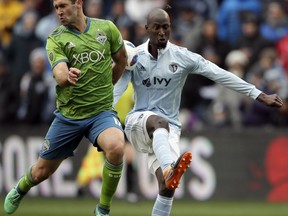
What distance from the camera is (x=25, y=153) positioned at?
20203 millimetres

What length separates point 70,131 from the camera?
12547 millimetres

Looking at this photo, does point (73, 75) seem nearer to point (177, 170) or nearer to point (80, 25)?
point (80, 25)

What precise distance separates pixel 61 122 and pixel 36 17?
10658mm

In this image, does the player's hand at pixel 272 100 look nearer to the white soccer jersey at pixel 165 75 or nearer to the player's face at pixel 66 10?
the white soccer jersey at pixel 165 75

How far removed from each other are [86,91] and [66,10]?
100 centimetres

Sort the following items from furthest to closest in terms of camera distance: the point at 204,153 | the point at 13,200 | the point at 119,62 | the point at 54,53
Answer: the point at 204,153 < the point at 13,200 < the point at 119,62 < the point at 54,53

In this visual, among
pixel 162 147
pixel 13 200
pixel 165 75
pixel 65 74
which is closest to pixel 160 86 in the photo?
pixel 165 75

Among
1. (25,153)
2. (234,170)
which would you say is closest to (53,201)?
(25,153)

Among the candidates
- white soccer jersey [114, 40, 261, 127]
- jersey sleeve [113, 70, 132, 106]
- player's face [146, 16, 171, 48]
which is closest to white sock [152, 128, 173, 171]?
white soccer jersey [114, 40, 261, 127]

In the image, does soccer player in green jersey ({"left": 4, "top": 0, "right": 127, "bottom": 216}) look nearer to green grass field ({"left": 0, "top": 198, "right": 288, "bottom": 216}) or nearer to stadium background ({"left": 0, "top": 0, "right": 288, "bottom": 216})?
green grass field ({"left": 0, "top": 198, "right": 288, "bottom": 216})

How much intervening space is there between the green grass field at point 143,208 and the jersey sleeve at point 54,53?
15.4 feet

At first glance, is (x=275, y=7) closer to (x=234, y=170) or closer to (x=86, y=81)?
(x=234, y=170)

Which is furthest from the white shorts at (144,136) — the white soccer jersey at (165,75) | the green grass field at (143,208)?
the green grass field at (143,208)

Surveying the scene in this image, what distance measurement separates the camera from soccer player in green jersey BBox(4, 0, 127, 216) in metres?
12.2
